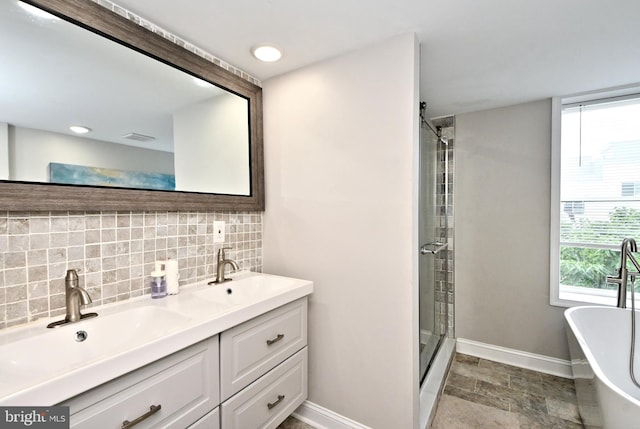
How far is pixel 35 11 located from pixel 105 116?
1.31 feet

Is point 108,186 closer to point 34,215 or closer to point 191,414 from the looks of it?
point 34,215

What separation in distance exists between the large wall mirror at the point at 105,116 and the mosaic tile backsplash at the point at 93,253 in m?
0.08

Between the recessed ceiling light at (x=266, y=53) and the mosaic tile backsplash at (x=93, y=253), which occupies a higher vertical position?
the recessed ceiling light at (x=266, y=53)

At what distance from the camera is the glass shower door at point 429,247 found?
202cm

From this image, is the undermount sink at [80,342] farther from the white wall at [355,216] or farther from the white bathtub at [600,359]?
the white bathtub at [600,359]

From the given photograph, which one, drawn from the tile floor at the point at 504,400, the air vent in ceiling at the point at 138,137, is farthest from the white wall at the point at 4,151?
the tile floor at the point at 504,400

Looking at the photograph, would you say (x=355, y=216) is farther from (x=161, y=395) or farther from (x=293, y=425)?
(x=293, y=425)

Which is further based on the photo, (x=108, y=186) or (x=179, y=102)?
(x=179, y=102)

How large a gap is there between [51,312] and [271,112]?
1541 millimetres

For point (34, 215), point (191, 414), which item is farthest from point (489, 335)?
point (34, 215)

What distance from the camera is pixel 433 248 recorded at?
2.39m

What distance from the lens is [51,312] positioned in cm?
114

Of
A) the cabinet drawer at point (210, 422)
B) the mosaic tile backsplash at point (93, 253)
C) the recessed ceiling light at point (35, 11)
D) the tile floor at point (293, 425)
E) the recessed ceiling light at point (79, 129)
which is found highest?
the recessed ceiling light at point (35, 11)

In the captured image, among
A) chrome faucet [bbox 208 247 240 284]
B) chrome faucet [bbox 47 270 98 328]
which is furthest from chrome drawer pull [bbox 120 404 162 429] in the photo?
chrome faucet [bbox 208 247 240 284]
